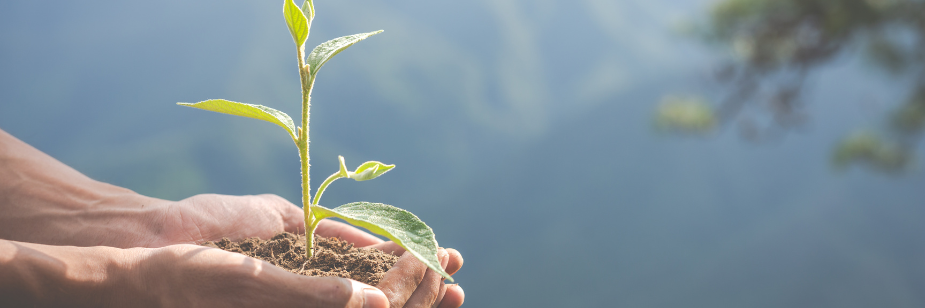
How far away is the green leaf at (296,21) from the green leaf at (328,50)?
0.9 inches

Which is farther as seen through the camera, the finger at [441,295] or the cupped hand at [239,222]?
the cupped hand at [239,222]

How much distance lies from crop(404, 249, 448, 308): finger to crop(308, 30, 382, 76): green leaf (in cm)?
29

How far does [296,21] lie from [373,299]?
34cm

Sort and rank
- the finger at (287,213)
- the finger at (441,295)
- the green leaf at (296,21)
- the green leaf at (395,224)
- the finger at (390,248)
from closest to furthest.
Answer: the green leaf at (395,224) → the green leaf at (296,21) → the finger at (441,295) → the finger at (390,248) → the finger at (287,213)

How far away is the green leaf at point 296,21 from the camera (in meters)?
0.65

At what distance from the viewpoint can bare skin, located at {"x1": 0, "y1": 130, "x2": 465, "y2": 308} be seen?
604mm

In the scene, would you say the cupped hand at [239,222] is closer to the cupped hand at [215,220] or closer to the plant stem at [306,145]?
the cupped hand at [215,220]

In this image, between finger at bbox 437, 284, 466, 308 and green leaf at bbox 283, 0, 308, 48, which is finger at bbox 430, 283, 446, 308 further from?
green leaf at bbox 283, 0, 308, 48

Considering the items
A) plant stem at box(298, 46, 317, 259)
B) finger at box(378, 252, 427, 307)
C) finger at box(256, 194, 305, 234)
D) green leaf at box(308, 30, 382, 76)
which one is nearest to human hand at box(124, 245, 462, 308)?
finger at box(378, 252, 427, 307)

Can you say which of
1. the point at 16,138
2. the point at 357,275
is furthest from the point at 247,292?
the point at 16,138

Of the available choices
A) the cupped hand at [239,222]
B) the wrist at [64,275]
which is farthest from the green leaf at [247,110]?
the cupped hand at [239,222]

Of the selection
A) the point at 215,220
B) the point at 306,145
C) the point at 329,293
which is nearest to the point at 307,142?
the point at 306,145

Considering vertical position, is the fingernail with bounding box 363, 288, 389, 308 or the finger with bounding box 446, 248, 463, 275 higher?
the finger with bounding box 446, 248, 463, 275

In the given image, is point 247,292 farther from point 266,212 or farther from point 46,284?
point 266,212
